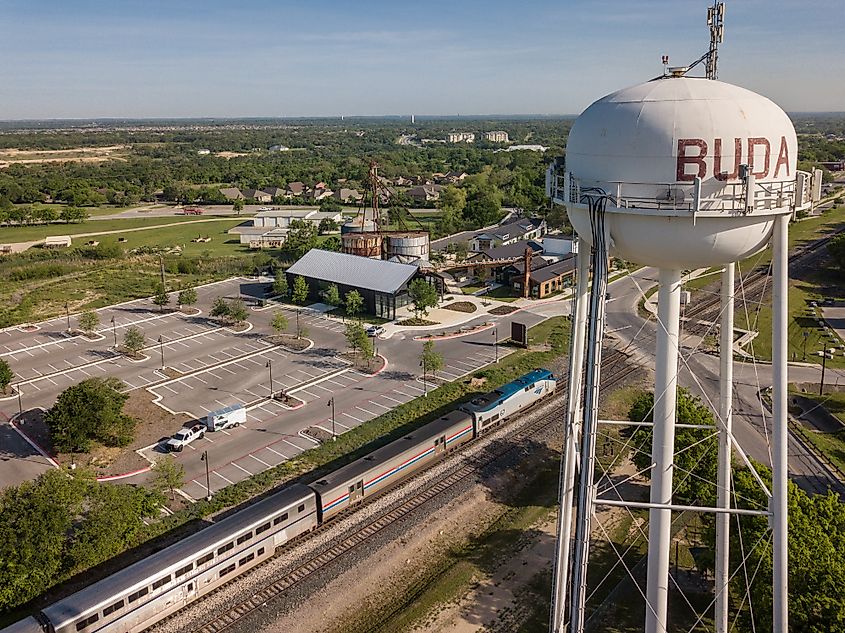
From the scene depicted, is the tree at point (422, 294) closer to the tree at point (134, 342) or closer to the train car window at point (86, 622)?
the tree at point (134, 342)

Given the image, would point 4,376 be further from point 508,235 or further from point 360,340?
point 508,235

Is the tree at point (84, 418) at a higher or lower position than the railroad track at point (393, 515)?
higher

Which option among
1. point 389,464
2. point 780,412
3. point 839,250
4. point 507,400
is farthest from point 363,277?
point 839,250

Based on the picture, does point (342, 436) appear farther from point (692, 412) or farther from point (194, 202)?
point (194, 202)

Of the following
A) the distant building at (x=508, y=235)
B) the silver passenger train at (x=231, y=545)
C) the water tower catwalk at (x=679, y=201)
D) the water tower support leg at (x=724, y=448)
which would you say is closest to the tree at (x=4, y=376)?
the silver passenger train at (x=231, y=545)

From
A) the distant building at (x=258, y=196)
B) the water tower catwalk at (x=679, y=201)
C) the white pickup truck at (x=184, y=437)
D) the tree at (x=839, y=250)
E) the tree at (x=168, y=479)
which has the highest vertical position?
the water tower catwalk at (x=679, y=201)

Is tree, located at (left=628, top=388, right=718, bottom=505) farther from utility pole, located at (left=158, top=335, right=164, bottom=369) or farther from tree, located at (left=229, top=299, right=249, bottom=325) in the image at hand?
tree, located at (left=229, top=299, right=249, bottom=325)
